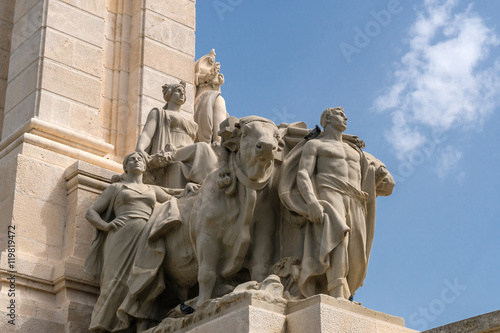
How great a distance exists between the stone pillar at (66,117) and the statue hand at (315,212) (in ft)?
11.8

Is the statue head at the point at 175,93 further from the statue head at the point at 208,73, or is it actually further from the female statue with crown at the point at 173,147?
the statue head at the point at 208,73

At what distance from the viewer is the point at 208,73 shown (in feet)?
55.5

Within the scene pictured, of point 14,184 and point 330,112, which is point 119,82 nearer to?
point 14,184

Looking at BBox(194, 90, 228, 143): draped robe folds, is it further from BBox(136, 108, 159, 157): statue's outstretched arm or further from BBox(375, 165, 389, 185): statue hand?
BBox(375, 165, 389, 185): statue hand

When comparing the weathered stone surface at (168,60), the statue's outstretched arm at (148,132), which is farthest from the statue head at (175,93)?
the weathered stone surface at (168,60)

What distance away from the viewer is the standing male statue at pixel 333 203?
10969 mm

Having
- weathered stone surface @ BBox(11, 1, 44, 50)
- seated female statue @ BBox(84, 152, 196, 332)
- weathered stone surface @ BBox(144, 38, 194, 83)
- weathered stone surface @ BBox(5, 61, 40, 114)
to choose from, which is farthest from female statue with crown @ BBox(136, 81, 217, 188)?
weathered stone surface @ BBox(11, 1, 44, 50)

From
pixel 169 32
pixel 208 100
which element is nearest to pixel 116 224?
pixel 208 100

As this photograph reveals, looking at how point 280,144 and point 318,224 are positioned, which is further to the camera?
point 280,144

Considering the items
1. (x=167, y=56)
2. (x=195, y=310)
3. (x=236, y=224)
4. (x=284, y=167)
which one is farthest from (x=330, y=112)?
(x=167, y=56)

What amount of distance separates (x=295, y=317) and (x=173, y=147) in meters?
4.43

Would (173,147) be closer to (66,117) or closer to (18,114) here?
(66,117)

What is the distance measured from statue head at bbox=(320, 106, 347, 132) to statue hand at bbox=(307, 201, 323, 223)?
1.15 m

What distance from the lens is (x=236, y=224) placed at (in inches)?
460
